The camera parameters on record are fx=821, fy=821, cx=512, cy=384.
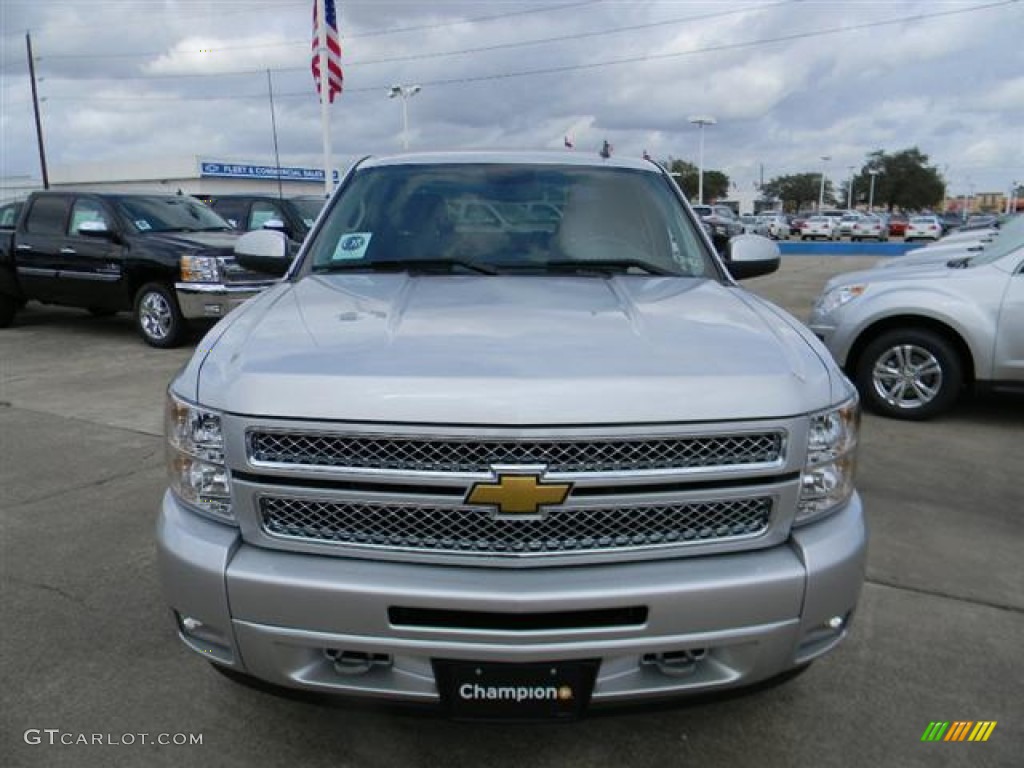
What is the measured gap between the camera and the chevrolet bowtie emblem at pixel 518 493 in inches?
77.5

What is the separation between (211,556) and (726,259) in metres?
2.76

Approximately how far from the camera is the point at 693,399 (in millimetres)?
2018

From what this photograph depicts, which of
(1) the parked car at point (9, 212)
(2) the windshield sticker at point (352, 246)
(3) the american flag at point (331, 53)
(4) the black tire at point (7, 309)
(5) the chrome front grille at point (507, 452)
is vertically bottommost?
(4) the black tire at point (7, 309)

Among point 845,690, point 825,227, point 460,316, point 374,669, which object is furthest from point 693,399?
point 825,227

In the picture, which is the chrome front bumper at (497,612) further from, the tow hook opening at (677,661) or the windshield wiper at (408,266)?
the windshield wiper at (408,266)

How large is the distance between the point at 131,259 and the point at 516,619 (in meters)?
8.97

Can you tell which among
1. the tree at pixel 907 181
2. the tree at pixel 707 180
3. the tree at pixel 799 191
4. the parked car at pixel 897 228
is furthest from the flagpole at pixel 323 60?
the tree at pixel 799 191

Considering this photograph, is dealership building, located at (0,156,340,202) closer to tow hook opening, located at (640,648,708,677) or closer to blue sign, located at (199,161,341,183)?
blue sign, located at (199,161,341,183)

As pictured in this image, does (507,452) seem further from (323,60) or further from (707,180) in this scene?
(707,180)

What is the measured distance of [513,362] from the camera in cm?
209

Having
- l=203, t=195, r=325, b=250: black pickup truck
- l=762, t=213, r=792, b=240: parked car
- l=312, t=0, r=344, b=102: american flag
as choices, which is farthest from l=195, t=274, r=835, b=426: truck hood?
l=762, t=213, r=792, b=240: parked car

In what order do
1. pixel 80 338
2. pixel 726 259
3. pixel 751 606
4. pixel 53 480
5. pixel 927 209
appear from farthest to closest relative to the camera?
pixel 927 209, pixel 80 338, pixel 53 480, pixel 726 259, pixel 751 606

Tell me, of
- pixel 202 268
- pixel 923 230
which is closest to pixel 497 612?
pixel 202 268

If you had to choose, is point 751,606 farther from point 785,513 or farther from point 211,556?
point 211,556
